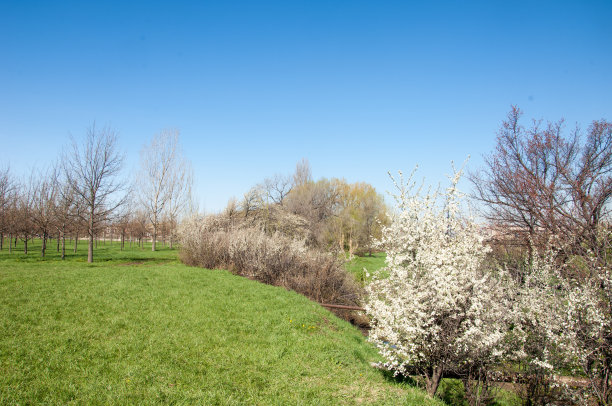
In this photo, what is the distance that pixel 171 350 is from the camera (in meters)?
6.21

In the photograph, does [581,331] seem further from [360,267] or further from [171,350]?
[360,267]

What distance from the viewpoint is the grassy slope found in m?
4.84

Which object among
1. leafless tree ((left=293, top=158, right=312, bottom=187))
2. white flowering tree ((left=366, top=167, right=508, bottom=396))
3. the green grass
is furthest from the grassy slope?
leafless tree ((left=293, top=158, right=312, bottom=187))

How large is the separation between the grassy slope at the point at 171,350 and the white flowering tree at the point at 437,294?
903 mm

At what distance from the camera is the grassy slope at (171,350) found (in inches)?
191

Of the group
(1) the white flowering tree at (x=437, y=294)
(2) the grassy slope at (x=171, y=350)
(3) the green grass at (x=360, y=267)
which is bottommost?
(3) the green grass at (x=360, y=267)

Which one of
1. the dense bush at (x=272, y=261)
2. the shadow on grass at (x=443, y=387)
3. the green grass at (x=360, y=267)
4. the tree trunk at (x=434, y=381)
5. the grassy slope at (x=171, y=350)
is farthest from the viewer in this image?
the green grass at (x=360, y=267)

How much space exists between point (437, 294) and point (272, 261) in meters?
10.8

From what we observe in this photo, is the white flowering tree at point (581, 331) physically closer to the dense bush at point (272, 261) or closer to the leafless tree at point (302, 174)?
the dense bush at point (272, 261)

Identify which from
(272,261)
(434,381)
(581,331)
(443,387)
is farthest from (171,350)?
(272,261)


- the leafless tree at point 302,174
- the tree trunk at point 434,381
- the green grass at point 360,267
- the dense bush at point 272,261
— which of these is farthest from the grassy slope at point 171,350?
the leafless tree at point 302,174

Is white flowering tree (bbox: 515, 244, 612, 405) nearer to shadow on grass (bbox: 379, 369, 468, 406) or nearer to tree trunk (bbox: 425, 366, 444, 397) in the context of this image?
tree trunk (bbox: 425, 366, 444, 397)

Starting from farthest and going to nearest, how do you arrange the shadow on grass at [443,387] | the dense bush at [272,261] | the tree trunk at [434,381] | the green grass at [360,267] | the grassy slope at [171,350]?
the green grass at [360,267] → the dense bush at [272,261] → the shadow on grass at [443,387] → the tree trunk at [434,381] → the grassy slope at [171,350]

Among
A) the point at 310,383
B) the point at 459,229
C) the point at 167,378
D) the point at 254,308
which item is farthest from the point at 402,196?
the point at 254,308
